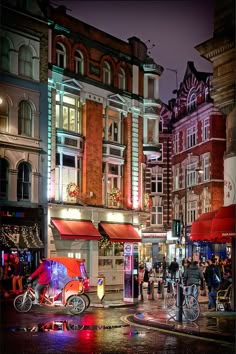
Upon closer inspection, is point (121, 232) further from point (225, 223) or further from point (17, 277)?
point (225, 223)

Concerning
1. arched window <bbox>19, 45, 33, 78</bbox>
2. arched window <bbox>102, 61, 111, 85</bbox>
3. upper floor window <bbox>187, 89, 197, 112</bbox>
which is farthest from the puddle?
upper floor window <bbox>187, 89, 197, 112</bbox>

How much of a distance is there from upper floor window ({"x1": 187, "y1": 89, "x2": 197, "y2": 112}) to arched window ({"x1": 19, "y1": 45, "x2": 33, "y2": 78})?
26509 millimetres

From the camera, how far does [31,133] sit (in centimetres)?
3216

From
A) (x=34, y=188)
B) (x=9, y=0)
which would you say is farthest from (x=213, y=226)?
(x=9, y=0)

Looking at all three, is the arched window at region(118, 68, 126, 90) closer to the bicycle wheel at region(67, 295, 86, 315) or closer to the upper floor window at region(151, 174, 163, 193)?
the bicycle wheel at region(67, 295, 86, 315)

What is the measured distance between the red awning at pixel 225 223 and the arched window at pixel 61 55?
18913 mm

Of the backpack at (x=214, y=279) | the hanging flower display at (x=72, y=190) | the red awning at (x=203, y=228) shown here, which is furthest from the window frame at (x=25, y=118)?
the red awning at (x=203, y=228)

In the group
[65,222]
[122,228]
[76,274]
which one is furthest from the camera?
[122,228]

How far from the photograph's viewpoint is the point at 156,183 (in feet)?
202

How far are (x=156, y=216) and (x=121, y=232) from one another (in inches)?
992

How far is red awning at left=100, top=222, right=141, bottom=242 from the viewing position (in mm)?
35572

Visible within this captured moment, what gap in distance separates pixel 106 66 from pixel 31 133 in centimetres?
831

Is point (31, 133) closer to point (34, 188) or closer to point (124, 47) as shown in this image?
point (34, 188)

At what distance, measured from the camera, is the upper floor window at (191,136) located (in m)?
56.0
